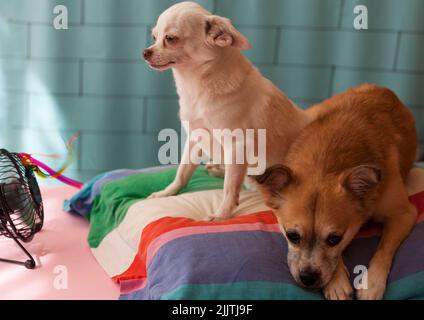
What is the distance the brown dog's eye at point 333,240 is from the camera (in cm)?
138

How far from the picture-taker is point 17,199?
1.71 metres

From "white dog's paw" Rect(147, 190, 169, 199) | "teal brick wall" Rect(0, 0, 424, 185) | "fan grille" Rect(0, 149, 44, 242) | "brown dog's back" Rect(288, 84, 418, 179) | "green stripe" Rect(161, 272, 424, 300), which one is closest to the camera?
"green stripe" Rect(161, 272, 424, 300)

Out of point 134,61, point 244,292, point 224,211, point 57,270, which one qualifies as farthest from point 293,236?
point 134,61

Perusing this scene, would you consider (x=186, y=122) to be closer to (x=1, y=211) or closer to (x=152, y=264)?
(x=152, y=264)

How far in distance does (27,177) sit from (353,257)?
116 centimetres

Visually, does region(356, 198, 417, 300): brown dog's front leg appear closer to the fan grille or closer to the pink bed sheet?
the pink bed sheet

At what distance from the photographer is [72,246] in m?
1.93

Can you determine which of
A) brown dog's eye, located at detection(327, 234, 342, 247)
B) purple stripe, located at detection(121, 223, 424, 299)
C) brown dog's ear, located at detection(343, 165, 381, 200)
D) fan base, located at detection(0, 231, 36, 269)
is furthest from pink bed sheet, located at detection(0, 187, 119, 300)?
brown dog's ear, located at detection(343, 165, 381, 200)

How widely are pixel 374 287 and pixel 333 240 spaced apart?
0.17 m

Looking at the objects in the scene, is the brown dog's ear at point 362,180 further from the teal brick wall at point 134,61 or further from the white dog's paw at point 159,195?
the teal brick wall at point 134,61

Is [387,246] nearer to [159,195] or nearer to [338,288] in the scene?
[338,288]

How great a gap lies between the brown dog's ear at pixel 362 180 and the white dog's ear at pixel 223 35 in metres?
0.56

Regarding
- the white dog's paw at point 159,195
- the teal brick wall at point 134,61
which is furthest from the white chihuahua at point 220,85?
the teal brick wall at point 134,61

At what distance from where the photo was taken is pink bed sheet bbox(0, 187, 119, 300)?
5.21 feet
